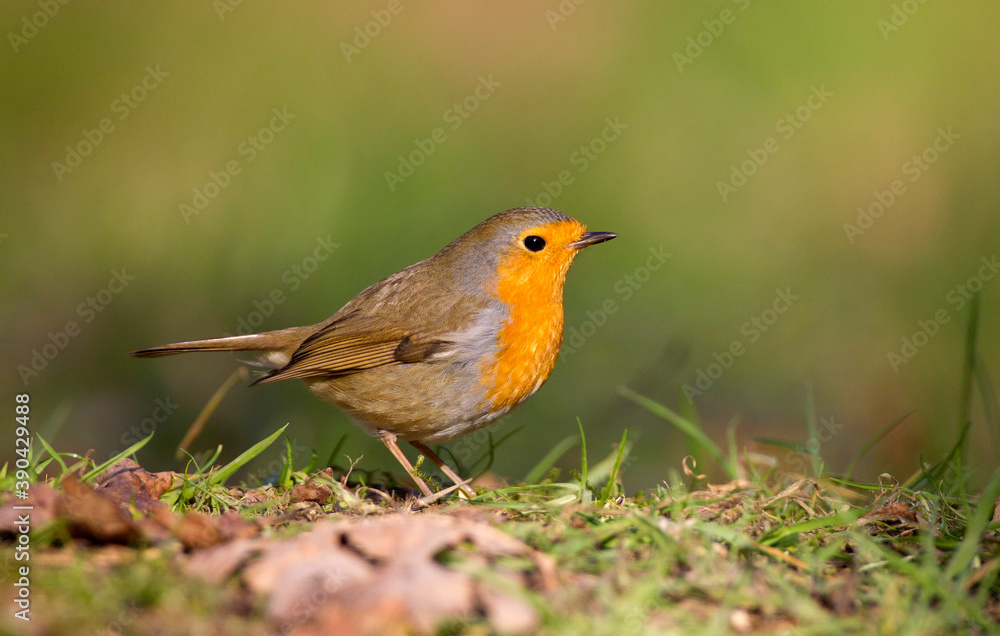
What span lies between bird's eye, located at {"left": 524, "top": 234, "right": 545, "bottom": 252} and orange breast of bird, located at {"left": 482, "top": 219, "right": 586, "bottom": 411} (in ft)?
0.09

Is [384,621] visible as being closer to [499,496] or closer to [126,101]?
[499,496]

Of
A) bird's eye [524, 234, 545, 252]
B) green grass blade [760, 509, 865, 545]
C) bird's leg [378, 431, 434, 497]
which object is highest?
green grass blade [760, 509, 865, 545]

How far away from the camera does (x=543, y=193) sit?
8055 mm

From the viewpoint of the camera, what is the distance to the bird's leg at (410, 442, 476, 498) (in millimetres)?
4023

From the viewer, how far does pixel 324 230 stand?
7.17 meters

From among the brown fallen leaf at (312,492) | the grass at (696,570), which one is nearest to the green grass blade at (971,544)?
the grass at (696,570)

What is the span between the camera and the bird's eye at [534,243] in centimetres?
490

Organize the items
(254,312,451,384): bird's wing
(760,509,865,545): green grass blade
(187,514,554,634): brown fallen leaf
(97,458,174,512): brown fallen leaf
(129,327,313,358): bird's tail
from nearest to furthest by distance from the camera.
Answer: (187,514,554,634): brown fallen leaf
(760,509,865,545): green grass blade
(97,458,174,512): brown fallen leaf
(254,312,451,384): bird's wing
(129,327,313,358): bird's tail

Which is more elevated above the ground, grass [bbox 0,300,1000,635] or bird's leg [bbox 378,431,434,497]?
grass [bbox 0,300,1000,635]

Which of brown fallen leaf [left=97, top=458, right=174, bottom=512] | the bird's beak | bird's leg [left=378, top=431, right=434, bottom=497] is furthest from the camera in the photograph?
the bird's beak

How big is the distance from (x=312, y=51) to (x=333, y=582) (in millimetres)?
8197

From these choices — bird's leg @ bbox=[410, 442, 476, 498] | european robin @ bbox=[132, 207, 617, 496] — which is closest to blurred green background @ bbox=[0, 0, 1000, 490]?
bird's leg @ bbox=[410, 442, 476, 498]

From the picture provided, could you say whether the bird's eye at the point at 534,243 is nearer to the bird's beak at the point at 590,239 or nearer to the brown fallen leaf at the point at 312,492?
the bird's beak at the point at 590,239

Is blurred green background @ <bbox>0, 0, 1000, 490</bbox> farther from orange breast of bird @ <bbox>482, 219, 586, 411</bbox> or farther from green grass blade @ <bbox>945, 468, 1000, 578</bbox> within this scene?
green grass blade @ <bbox>945, 468, 1000, 578</bbox>
